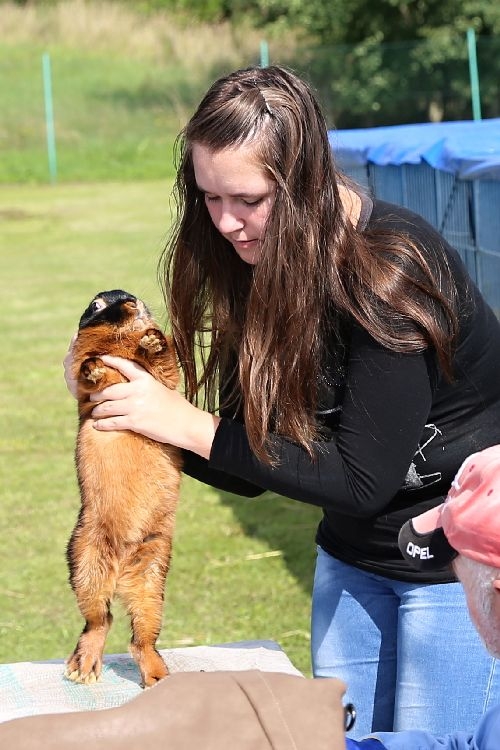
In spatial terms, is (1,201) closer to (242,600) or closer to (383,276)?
(242,600)

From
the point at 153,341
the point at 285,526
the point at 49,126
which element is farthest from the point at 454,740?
the point at 49,126

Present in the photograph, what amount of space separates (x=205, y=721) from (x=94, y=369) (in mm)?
958

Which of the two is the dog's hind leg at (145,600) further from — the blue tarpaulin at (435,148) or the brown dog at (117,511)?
the blue tarpaulin at (435,148)

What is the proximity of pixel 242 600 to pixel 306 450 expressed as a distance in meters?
2.54

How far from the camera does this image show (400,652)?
7.97 ft

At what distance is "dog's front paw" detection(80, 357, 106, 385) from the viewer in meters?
2.25

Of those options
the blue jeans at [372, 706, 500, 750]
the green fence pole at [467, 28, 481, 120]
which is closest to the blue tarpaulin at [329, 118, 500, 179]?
the blue jeans at [372, 706, 500, 750]

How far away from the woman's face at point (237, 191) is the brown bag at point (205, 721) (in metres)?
0.99

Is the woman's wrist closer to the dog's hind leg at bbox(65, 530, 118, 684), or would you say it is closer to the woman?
the woman

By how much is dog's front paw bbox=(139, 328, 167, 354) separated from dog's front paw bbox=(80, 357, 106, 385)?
118 mm

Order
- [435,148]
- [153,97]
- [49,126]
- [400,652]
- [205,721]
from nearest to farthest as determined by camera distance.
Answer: [205,721]
[400,652]
[435,148]
[49,126]
[153,97]

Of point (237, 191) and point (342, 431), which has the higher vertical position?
point (237, 191)

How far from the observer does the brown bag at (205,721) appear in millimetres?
1430

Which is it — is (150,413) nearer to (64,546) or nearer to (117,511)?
(117,511)
